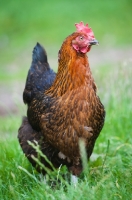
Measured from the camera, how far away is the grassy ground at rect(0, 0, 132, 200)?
4191 millimetres

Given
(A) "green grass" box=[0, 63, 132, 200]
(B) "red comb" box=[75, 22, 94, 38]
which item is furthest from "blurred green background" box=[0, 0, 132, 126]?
(B) "red comb" box=[75, 22, 94, 38]

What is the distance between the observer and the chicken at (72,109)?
4648 mm

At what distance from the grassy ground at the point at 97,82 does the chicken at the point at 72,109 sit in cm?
23

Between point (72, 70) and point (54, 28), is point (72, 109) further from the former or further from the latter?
point (54, 28)

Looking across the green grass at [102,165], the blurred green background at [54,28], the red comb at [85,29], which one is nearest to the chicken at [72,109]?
the red comb at [85,29]

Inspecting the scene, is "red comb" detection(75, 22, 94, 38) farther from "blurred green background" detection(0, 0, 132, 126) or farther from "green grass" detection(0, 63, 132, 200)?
"blurred green background" detection(0, 0, 132, 126)

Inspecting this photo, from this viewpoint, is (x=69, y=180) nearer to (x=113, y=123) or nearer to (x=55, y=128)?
(x=55, y=128)

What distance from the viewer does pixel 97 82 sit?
23.1 ft

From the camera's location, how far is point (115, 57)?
46.0 ft

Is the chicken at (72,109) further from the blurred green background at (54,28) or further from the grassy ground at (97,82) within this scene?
the blurred green background at (54,28)

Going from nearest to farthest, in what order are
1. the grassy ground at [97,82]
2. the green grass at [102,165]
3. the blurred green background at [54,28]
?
the green grass at [102,165], the grassy ground at [97,82], the blurred green background at [54,28]

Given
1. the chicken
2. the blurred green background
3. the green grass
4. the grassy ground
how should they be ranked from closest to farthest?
1. the green grass
2. the grassy ground
3. the chicken
4. the blurred green background

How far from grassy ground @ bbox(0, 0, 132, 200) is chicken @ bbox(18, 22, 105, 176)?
0.23 m

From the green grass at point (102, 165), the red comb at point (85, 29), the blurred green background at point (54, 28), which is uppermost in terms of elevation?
the blurred green background at point (54, 28)
